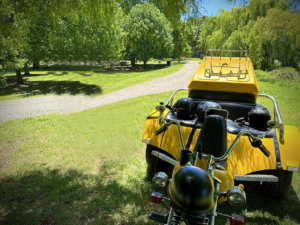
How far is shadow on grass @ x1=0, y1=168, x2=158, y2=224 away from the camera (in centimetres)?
307

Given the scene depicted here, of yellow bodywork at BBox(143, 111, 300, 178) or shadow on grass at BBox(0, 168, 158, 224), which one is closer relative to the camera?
yellow bodywork at BBox(143, 111, 300, 178)

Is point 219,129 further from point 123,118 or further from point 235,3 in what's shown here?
point 123,118

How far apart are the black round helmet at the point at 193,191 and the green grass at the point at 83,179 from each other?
6.93ft

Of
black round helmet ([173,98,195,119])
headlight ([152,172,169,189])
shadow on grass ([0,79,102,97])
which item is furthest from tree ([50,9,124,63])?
headlight ([152,172,169,189])

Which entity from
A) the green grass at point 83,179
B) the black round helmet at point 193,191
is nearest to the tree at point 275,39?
the green grass at point 83,179

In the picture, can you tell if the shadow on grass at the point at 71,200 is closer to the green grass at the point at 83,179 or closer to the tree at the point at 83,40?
the green grass at the point at 83,179

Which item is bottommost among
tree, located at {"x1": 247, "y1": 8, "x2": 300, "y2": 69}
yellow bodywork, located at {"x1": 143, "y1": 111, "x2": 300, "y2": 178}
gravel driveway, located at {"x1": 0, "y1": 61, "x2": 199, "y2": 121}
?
gravel driveway, located at {"x1": 0, "y1": 61, "x2": 199, "y2": 121}

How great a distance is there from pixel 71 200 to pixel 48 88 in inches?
557

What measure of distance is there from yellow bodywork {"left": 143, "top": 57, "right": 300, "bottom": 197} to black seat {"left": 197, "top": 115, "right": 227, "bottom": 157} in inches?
6.9

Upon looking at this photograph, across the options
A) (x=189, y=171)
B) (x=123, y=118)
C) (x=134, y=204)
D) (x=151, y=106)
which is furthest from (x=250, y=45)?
(x=189, y=171)

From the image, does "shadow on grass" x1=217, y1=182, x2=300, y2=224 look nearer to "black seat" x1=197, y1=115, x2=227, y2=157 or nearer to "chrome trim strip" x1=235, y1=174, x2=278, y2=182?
"chrome trim strip" x1=235, y1=174, x2=278, y2=182

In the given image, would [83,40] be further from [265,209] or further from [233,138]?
[265,209]

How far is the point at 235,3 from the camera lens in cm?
386

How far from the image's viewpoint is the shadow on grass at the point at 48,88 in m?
14.1
